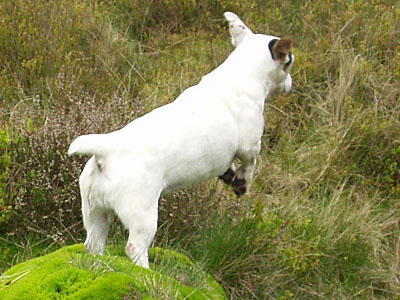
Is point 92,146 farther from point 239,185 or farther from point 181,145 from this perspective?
point 239,185

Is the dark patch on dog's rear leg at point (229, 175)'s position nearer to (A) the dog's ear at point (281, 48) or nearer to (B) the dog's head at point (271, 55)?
(B) the dog's head at point (271, 55)

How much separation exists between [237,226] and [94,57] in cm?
281

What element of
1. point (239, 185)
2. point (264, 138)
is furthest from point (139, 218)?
Answer: point (264, 138)

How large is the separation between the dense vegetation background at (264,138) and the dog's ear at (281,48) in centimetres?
119

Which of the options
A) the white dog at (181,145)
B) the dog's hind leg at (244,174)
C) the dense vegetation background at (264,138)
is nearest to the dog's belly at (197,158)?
the white dog at (181,145)

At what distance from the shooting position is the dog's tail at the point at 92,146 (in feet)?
11.0

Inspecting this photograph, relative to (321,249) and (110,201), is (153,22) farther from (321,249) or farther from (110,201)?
(110,201)

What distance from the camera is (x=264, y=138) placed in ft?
21.7

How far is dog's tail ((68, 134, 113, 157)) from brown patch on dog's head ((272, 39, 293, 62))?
3.94 ft

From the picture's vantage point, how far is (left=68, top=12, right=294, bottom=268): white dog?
3346mm

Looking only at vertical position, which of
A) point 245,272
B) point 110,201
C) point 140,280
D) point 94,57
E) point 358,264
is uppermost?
point 110,201

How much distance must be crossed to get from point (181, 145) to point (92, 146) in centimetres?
46

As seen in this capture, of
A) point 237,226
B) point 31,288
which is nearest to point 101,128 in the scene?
point 237,226

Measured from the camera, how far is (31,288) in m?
3.08
